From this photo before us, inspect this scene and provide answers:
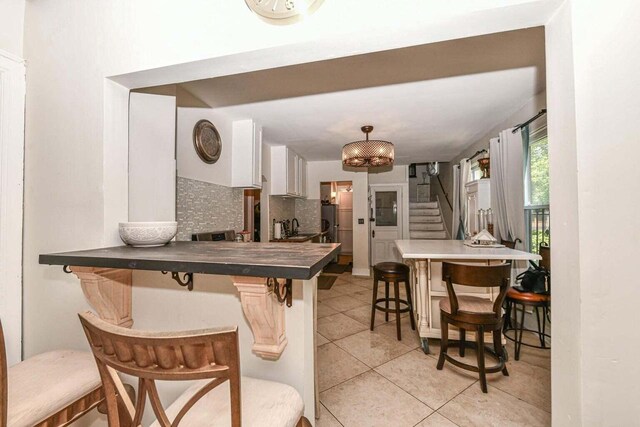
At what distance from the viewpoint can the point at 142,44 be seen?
3.84 feet

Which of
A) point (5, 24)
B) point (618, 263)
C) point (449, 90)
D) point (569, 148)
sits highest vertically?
point (449, 90)

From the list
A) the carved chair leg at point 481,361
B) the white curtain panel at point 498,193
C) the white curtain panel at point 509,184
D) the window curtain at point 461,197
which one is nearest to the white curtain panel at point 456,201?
the window curtain at point 461,197

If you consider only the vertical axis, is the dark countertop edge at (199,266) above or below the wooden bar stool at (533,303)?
above

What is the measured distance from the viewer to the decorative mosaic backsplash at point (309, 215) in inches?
A: 217

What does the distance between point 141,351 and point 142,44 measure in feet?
4.29

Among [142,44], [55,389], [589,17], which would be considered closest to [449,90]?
[589,17]

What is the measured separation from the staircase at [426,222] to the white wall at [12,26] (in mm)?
6399

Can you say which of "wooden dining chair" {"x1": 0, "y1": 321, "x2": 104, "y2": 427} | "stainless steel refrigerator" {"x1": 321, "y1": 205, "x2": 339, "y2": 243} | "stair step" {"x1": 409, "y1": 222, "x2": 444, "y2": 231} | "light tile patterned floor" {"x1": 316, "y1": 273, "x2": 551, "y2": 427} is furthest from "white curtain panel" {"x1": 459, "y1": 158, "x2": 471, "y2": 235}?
"wooden dining chair" {"x1": 0, "y1": 321, "x2": 104, "y2": 427}

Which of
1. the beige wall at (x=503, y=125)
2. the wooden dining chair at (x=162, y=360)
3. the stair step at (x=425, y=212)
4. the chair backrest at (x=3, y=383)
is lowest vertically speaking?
the chair backrest at (x=3, y=383)

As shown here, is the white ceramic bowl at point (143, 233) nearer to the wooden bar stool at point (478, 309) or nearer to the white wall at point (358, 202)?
the wooden bar stool at point (478, 309)

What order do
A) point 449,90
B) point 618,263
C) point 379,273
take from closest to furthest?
1. point 618,263
2. point 449,90
3. point 379,273

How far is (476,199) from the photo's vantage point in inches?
144

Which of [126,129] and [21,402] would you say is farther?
[126,129]

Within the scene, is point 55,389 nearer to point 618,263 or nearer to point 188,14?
point 188,14
